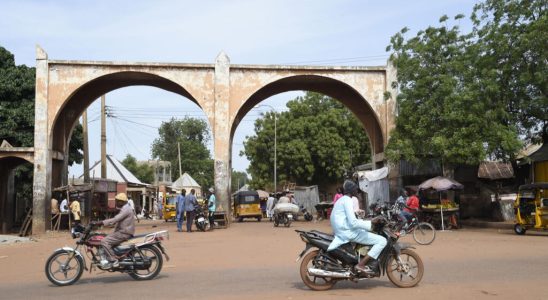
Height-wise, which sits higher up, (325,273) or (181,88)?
(181,88)

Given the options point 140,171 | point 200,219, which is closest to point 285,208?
point 200,219

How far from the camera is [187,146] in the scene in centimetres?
8062

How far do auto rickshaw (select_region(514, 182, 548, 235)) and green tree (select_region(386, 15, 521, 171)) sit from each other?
241cm

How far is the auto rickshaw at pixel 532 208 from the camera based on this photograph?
17.3 meters

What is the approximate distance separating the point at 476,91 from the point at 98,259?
630 inches

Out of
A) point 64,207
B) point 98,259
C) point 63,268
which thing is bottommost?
point 63,268

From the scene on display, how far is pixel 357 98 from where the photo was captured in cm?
2925

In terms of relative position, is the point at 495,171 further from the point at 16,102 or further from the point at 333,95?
the point at 16,102

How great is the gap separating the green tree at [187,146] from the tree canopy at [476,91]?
5893 cm

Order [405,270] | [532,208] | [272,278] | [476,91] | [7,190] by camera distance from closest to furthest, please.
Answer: [405,270] < [272,278] < [532,208] < [476,91] < [7,190]

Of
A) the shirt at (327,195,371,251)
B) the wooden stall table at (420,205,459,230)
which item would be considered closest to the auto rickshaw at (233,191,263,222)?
the wooden stall table at (420,205,459,230)

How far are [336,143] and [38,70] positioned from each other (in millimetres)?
26434

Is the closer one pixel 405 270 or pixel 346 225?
pixel 346 225

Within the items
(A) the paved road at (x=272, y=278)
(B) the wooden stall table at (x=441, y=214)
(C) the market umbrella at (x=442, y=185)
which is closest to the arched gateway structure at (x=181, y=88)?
(C) the market umbrella at (x=442, y=185)
